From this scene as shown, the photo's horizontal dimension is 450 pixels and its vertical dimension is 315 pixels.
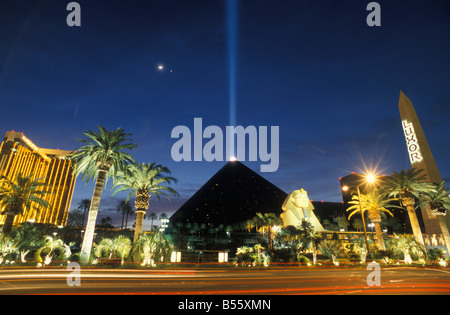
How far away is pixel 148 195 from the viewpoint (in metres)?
22.9

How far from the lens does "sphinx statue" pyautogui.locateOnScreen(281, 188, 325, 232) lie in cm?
4056

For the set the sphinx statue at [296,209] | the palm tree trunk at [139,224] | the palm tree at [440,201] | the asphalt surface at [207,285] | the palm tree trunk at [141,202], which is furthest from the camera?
the sphinx statue at [296,209]

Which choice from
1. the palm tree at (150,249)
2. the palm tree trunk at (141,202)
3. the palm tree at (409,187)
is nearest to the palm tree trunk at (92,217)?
the palm tree trunk at (141,202)

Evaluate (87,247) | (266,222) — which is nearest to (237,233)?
(266,222)

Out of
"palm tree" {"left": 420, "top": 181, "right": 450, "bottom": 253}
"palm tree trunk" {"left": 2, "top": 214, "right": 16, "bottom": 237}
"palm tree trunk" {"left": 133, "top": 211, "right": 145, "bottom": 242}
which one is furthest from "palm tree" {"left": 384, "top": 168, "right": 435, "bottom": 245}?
"palm tree trunk" {"left": 2, "top": 214, "right": 16, "bottom": 237}

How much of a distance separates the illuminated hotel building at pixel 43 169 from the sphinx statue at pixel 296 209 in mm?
84020

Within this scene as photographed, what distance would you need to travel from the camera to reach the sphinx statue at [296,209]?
133 ft

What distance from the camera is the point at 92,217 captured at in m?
19.3

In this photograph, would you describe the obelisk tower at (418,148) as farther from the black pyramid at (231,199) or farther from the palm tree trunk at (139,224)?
the palm tree trunk at (139,224)

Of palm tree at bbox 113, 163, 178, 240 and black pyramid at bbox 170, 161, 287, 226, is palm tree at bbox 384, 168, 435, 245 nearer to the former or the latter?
palm tree at bbox 113, 163, 178, 240

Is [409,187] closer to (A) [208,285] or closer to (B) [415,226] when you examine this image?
(B) [415,226]

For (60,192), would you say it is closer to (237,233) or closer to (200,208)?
(200,208)

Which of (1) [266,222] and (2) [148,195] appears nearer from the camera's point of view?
(2) [148,195]

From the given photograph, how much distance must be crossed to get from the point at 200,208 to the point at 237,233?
13402mm
